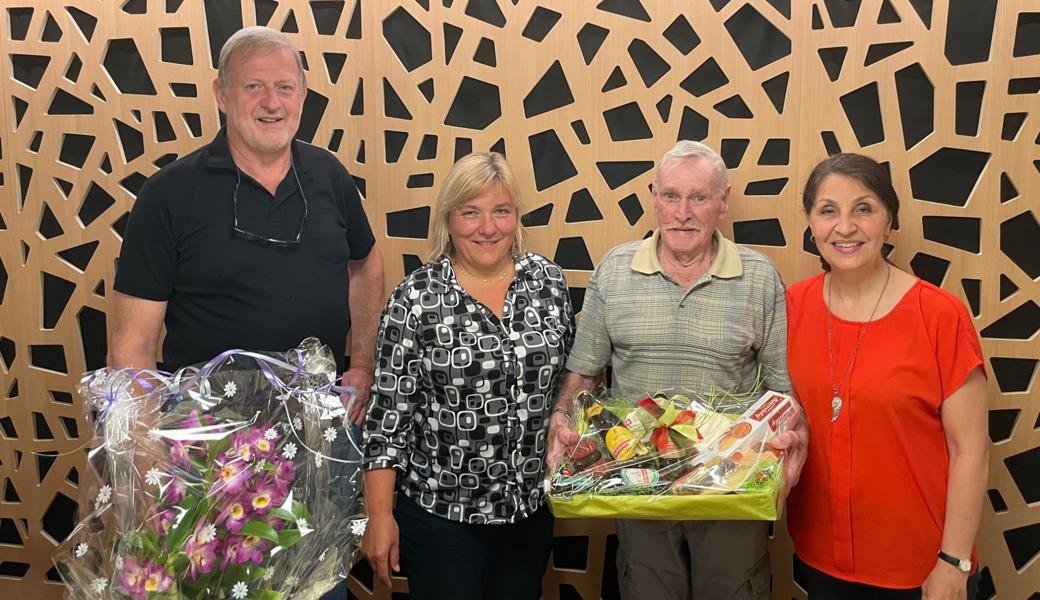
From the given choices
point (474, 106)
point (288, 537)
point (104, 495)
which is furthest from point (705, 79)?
point (104, 495)

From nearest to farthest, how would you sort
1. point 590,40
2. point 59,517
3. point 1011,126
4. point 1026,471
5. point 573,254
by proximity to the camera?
1. point 1011,126
2. point 1026,471
3. point 590,40
4. point 573,254
5. point 59,517

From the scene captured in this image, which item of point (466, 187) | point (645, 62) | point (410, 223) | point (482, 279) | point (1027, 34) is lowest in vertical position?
point (482, 279)

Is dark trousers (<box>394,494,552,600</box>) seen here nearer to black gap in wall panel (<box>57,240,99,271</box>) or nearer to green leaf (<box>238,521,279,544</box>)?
green leaf (<box>238,521,279,544</box>)

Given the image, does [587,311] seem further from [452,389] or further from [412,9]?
[412,9]

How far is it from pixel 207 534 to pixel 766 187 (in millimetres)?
2046

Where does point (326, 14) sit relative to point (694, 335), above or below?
above

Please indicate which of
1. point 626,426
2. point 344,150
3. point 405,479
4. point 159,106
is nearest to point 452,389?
→ point 405,479

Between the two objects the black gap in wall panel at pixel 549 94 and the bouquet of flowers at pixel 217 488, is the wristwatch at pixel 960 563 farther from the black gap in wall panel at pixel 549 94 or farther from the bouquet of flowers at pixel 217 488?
the black gap in wall panel at pixel 549 94

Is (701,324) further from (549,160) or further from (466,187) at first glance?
(549,160)

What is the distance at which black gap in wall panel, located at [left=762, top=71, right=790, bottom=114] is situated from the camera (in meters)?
2.89

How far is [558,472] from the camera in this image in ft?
7.51

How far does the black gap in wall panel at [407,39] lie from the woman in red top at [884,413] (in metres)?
1.43

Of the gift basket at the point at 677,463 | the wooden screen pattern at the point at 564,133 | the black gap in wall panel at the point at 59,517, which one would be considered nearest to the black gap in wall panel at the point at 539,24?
the wooden screen pattern at the point at 564,133

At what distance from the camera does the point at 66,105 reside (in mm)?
3240
